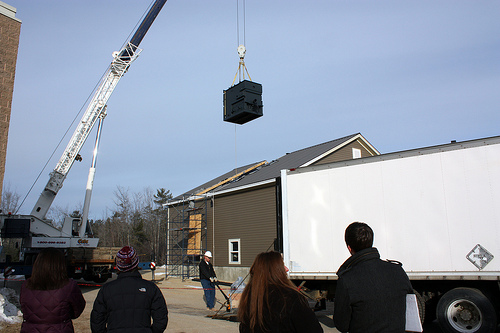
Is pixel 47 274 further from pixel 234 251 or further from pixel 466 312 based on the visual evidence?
pixel 234 251

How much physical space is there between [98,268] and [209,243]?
6.45m

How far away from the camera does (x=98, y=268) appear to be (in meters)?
19.3

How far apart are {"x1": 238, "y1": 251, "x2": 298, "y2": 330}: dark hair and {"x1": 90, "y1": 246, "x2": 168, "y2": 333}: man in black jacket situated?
3.75ft

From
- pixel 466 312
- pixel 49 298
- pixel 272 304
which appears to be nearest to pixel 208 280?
pixel 466 312

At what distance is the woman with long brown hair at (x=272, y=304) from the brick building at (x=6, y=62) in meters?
8.11

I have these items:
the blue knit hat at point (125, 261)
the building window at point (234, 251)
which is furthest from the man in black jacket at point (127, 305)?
the building window at point (234, 251)

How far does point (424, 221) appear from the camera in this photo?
873cm

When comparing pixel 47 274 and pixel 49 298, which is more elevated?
pixel 47 274

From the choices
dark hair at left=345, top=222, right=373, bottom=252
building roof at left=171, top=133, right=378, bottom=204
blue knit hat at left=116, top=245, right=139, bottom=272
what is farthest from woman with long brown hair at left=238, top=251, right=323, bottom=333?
building roof at left=171, top=133, right=378, bottom=204

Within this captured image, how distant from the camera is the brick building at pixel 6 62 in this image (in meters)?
9.09

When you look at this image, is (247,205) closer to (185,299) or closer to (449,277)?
(185,299)

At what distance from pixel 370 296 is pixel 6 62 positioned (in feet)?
31.8

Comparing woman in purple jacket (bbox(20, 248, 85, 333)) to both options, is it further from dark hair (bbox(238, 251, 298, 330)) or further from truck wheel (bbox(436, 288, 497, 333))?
truck wheel (bbox(436, 288, 497, 333))

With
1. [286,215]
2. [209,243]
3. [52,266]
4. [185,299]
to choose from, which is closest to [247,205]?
[209,243]
